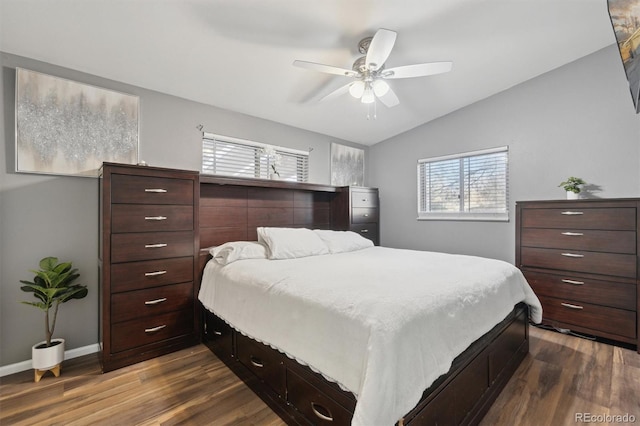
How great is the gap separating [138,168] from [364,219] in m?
2.93

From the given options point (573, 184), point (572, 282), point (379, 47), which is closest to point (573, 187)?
point (573, 184)

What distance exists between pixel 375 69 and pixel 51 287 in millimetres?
2894

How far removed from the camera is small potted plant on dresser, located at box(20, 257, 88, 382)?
1.95 metres

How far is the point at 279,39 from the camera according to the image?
2164 millimetres

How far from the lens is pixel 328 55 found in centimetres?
242

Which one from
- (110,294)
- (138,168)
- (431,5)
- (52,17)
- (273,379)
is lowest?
(273,379)

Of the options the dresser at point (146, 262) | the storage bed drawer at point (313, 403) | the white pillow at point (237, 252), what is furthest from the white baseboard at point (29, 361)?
the storage bed drawer at point (313, 403)

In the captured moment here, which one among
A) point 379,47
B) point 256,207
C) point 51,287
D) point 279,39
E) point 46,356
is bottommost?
point 46,356

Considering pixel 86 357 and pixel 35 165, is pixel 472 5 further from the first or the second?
pixel 86 357

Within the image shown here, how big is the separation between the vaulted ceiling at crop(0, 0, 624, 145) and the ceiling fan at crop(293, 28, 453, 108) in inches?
10.7

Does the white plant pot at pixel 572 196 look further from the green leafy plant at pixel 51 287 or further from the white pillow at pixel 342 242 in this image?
the green leafy plant at pixel 51 287

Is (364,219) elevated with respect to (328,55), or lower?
lower

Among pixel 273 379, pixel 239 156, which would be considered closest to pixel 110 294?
pixel 273 379

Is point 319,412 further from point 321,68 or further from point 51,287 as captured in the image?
point 321,68
